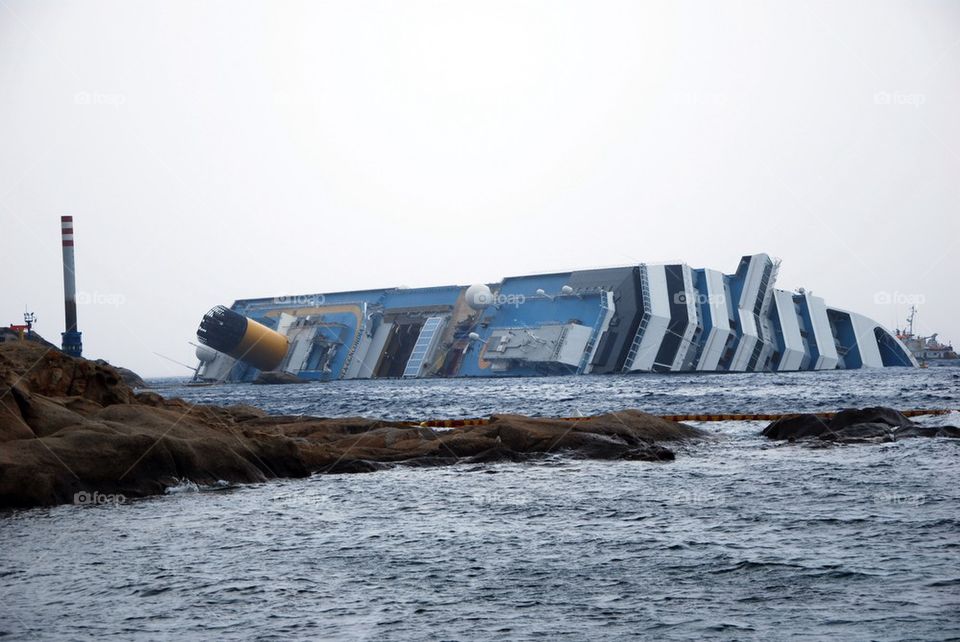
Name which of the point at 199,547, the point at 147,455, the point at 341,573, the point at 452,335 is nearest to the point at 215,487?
the point at 147,455

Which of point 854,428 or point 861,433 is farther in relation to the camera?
point 854,428

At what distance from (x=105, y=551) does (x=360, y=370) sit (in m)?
68.8

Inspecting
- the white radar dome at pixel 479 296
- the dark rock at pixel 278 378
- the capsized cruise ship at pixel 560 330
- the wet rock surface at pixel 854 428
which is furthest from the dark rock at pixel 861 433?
the dark rock at pixel 278 378

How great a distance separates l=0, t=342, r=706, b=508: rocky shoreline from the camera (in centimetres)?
1495

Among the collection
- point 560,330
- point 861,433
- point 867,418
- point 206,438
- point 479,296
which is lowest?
point 861,433

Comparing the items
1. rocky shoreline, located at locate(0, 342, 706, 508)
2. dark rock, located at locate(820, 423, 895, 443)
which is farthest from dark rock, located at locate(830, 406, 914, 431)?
rocky shoreline, located at locate(0, 342, 706, 508)

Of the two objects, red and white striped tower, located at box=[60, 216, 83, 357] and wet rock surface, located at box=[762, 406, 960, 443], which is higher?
red and white striped tower, located at box=[60, 216, 83, 357]

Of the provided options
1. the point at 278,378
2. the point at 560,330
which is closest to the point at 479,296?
the point at 560,330

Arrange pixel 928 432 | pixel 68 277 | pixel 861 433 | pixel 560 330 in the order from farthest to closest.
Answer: pixel 560 330 < pixel 68 277 < pixel 861 433 < pixel 928 432

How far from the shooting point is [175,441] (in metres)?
16.4

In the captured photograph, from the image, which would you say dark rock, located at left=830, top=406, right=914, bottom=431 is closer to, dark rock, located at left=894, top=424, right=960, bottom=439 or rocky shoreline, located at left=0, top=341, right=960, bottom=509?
rocky shoreline, located at left=0, top=341, right=960, bottom=509

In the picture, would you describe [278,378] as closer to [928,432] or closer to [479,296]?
[479,296]

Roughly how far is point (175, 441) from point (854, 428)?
1425cm

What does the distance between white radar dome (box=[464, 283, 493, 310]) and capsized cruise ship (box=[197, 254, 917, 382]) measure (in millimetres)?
118
